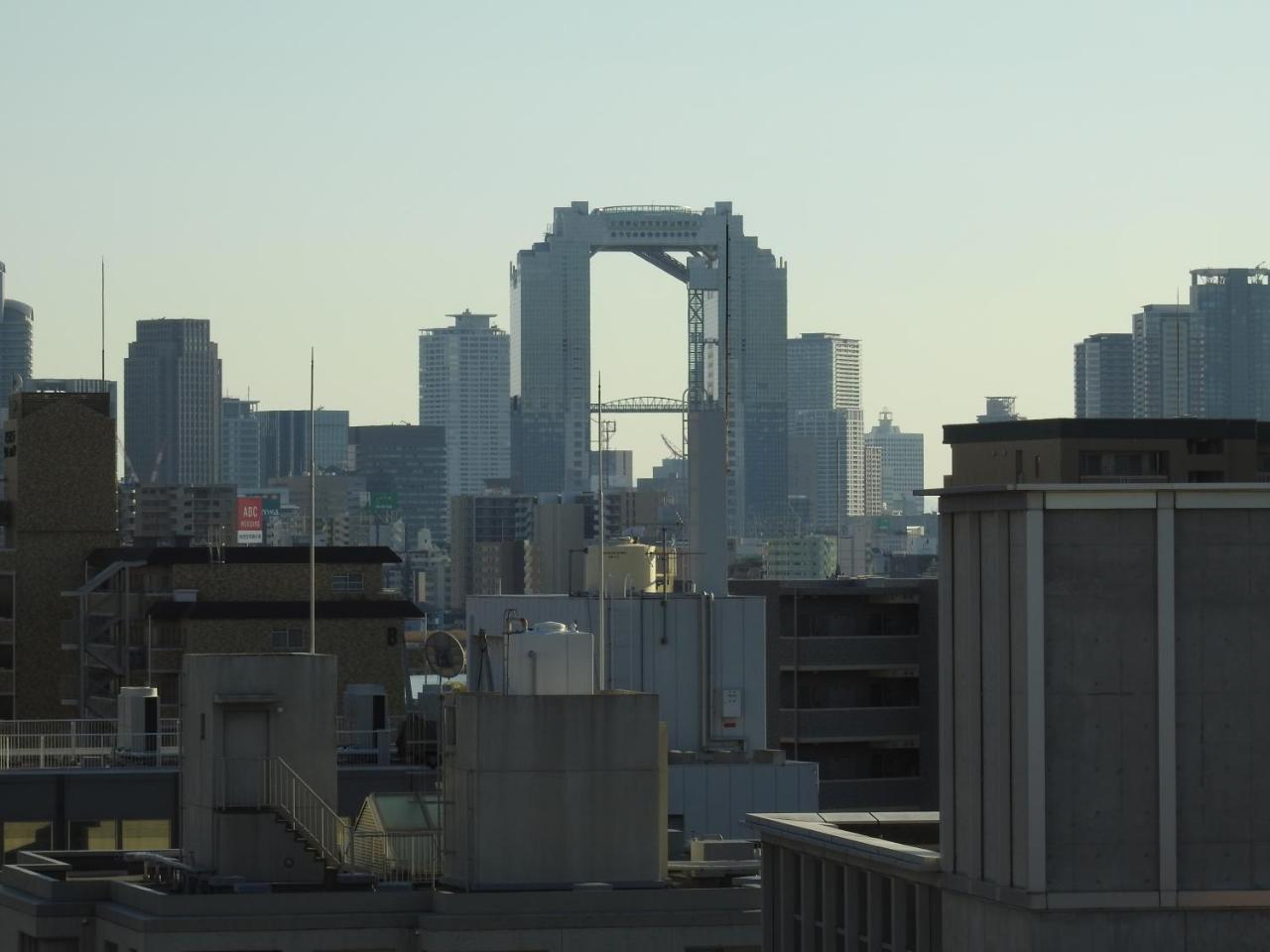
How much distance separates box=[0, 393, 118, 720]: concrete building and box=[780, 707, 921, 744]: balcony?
20905 mm

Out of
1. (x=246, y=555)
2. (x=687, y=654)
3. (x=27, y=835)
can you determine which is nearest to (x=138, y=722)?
(x=27, y=835)

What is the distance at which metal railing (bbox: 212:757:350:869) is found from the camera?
3581 centimetres

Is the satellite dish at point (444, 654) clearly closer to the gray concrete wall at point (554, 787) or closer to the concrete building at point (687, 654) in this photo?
the concrete building at point (687, 654)

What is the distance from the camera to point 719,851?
123 ft

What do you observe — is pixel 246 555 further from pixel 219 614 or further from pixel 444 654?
pixel 444 654

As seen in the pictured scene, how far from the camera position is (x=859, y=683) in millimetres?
93875

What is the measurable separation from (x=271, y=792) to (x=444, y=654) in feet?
46.1

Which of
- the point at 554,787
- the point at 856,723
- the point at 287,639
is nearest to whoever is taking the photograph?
the point at 554,787

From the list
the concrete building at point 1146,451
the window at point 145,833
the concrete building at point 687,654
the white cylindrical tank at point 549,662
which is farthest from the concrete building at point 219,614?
the concrete building at point 1146,451

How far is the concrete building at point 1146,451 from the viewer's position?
13600 cm

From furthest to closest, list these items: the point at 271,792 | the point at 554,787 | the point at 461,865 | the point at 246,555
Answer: the point at 246,555 → the point at 271,792 → the point at 461,865 → the point at 554,787

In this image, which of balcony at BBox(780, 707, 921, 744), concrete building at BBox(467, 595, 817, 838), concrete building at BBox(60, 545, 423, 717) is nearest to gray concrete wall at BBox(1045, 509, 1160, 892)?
concrete building at BBox(467, 595, 817, 838)

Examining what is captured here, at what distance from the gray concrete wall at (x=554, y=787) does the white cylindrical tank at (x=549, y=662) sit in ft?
2.82

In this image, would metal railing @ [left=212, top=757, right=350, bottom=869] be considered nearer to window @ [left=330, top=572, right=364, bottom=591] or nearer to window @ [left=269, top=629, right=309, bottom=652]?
window @ [left=269, top=629, right=309, bottom=652]
